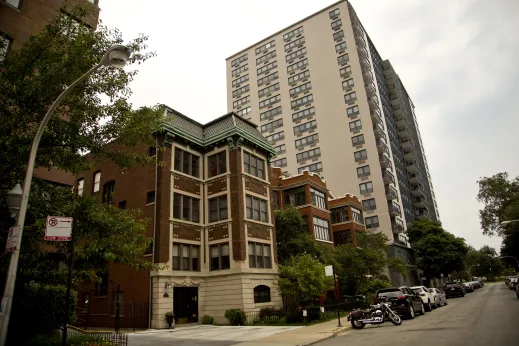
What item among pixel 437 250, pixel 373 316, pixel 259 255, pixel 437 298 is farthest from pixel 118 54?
pixel 437 250

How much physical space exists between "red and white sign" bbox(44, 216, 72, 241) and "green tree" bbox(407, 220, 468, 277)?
62208mm

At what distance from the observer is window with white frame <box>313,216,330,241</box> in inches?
1627

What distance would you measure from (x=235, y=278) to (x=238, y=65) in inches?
2654

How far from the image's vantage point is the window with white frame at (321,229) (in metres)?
41.3

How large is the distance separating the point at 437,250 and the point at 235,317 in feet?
155

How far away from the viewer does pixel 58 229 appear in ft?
30.0

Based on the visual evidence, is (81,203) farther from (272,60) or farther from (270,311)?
(272,60)

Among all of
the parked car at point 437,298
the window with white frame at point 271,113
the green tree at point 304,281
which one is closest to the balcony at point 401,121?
the window with white frame at point 271,113

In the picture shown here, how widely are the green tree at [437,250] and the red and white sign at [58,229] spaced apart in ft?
204

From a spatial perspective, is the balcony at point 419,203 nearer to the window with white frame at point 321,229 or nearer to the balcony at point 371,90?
the balcony at point 371,90

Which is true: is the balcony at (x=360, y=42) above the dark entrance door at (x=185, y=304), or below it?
above

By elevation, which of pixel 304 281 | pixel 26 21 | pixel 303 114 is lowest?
pixel 304 281

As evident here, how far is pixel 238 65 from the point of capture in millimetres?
85625

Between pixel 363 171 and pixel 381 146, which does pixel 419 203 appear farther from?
pixel 363 171
